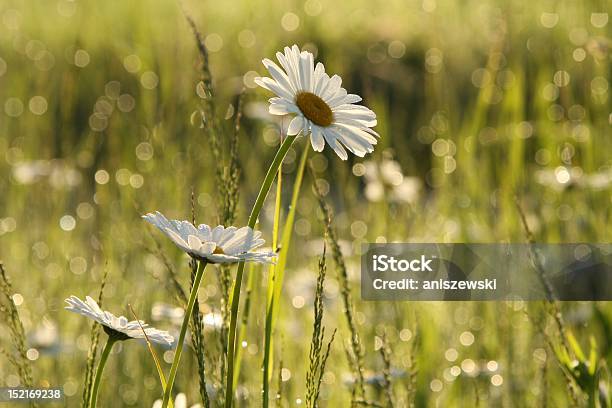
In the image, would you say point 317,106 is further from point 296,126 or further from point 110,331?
point 110,331

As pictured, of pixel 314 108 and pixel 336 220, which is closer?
pixel 314 108

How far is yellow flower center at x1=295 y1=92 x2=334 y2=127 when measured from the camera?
0.46 metres

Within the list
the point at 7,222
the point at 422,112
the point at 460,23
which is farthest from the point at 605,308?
the point at 460,23

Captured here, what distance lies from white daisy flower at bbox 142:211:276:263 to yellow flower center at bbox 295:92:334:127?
0.23 ft

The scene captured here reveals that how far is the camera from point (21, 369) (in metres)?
0.50

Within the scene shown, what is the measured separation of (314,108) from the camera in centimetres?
47

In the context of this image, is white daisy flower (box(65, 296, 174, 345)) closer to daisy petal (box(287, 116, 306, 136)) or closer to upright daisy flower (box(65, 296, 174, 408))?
upright daisy flower (box(65, 296, 174, 408))

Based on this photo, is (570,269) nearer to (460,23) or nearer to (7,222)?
(7,222)

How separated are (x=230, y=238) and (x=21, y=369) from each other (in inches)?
6.4

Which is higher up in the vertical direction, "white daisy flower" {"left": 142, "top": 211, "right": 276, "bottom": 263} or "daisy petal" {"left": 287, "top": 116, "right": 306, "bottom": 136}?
"daisy petal" {"left": 287, "top": 116, "right": 306, "bottom": 136}

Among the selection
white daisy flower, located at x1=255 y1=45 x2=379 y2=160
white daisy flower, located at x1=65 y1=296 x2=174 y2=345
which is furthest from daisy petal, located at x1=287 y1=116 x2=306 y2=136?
white daisy flower, located at x1=65 y1=296 x2=174 y2=345

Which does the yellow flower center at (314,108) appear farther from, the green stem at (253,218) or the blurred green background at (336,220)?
the blurred green background at (336,220)

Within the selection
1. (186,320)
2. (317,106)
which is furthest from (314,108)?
(186,320)

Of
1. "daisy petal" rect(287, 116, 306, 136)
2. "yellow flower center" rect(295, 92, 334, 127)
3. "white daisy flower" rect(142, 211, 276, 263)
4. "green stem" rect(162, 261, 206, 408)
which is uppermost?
"yellow flower center" rect(295, 92, 334, 127)
